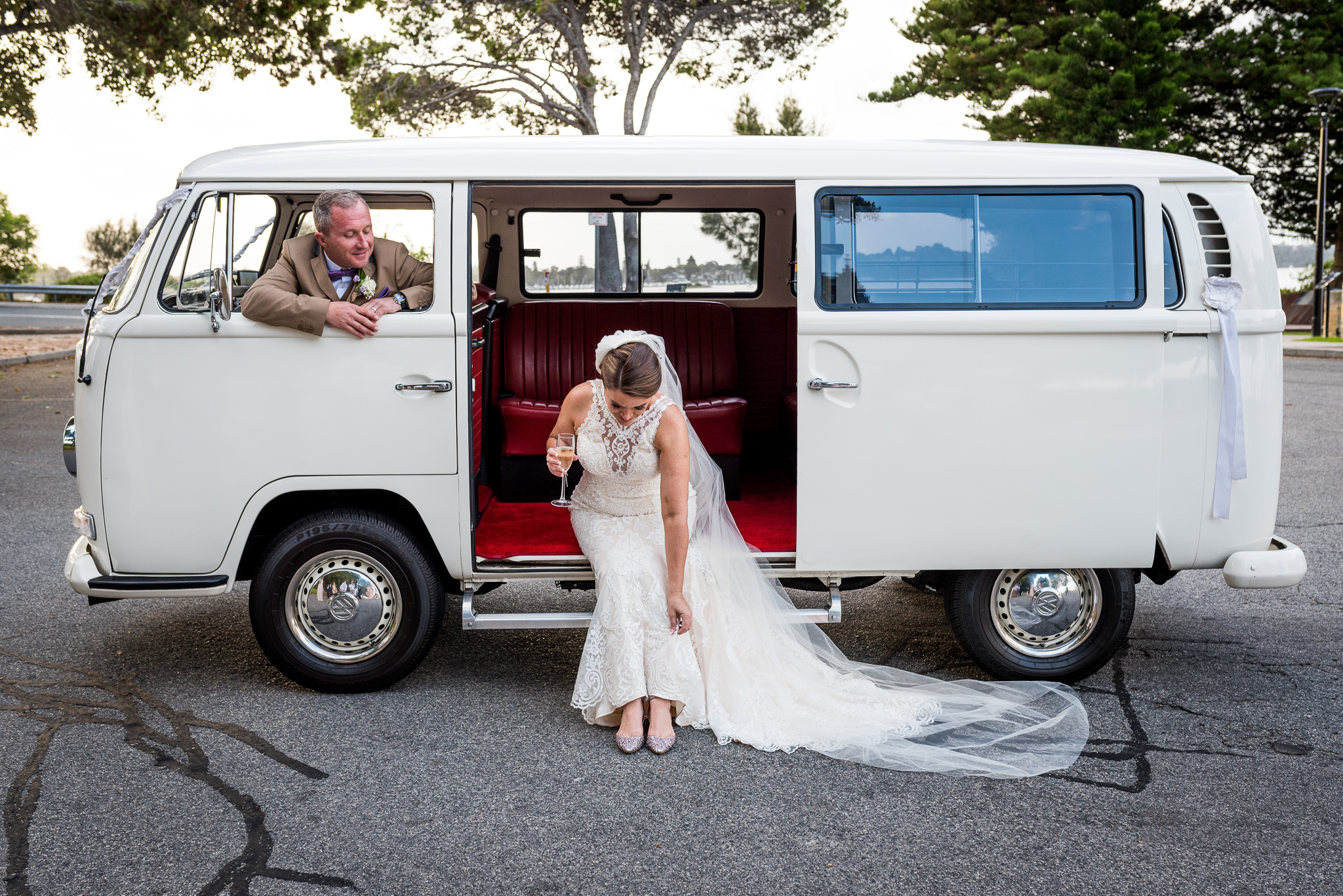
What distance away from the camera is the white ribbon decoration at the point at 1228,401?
171 inches

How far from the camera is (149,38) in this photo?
46.0 ft

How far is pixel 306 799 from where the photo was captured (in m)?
3.69

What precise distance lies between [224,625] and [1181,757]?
14.5 ft

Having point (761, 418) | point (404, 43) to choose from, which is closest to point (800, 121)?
point (404, 43)

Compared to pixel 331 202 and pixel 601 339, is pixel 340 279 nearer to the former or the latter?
pixel 331 202

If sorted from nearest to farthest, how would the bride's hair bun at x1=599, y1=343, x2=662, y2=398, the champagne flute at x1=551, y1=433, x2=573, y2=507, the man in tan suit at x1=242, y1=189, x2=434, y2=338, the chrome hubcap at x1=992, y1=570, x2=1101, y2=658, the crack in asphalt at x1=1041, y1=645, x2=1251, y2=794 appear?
1. the crack in asphalt at x1=1041, y1=645, x2=1251, y2=794
2. the bride's hair bun at x1=599, y1=343, x2=662, y2=398
3. the man in tan suit at x1=242, y1=189, x2=434, y2=338
4. the champagne flute at x1=551, y1=433, x2=573, y2=507
5. the chrome hubcap at x1=992, y1=570, x2=1101, y2=658

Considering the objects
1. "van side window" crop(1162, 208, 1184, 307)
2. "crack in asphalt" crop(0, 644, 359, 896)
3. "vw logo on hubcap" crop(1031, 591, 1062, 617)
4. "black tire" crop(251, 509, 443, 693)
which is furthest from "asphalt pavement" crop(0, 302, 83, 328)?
"van side window" crop(1162, 208, 1184, 307)

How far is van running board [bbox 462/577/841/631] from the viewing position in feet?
14.3

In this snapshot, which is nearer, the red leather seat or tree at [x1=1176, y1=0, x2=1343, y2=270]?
the red leather seat

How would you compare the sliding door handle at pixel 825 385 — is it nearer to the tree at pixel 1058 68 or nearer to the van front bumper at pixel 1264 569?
the van front bumper at pixel 1264 569

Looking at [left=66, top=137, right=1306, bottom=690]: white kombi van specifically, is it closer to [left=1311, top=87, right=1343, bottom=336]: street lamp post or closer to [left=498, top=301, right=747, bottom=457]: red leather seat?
[left=498, top=301, right=747, bottom=457]: red leather seat

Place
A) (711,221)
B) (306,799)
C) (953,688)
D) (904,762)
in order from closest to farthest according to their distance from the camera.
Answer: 1. (306,799)
2. (904,762)
3. (953,688)
4. (711,221)

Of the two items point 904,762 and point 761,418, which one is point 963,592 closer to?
point 904,762

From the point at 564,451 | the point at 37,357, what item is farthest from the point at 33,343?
the point at 564,451
